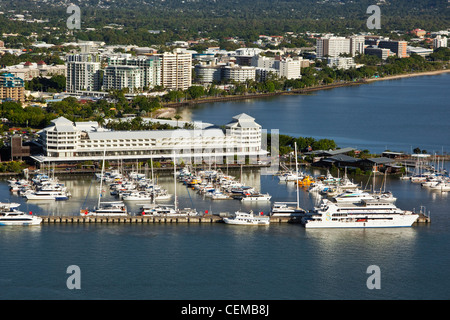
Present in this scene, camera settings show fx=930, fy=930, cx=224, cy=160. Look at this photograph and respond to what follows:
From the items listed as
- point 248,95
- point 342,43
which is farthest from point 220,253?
point 342,43

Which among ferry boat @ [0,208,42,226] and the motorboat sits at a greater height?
the motorboat

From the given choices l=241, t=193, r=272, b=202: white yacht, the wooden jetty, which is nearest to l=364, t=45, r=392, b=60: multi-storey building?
l=241, t=193, r=272, b=202: white yacht

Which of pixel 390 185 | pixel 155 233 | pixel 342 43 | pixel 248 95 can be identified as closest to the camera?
pixel 155 233

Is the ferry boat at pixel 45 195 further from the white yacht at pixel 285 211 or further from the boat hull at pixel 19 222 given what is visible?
the white yacht at pixel 285 211

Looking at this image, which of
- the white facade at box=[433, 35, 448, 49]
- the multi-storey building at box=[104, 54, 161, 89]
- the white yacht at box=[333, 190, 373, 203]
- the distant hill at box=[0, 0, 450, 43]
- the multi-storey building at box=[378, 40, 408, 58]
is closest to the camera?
the white yacht at box=[333, 190, 373, 203]

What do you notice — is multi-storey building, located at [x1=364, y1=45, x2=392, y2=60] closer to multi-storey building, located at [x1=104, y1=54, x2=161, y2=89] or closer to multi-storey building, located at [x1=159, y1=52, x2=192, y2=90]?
multi-storey building, located at [x1=159, y1=52, x2=192, y2=90]

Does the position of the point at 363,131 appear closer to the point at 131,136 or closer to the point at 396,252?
the point at 131,136

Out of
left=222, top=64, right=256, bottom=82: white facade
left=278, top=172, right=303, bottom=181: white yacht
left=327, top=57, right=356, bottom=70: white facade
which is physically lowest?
left=278, top=172, right=303, bottom=181: white yacht
